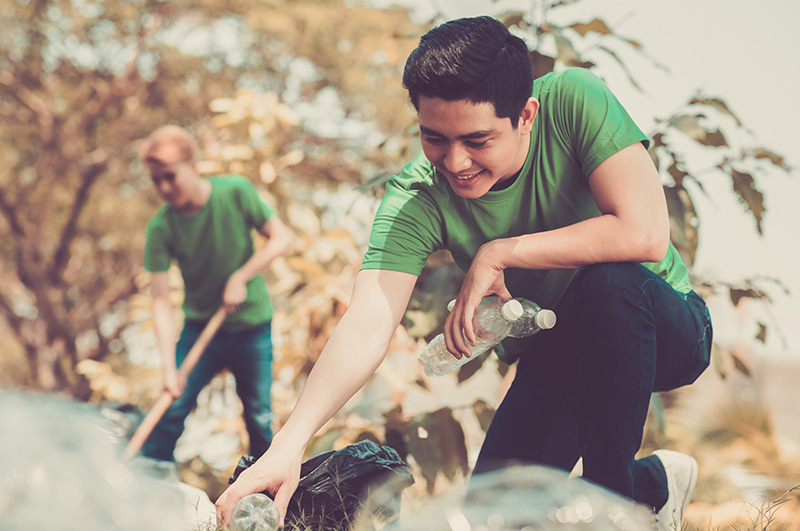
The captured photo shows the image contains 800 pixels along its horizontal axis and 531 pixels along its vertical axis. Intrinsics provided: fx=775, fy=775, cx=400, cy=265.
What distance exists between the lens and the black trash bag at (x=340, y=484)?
165cm

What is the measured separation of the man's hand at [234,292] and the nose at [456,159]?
6.56 ft

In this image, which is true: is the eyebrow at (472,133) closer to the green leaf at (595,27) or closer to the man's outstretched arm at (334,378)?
the man's outstretched arm at (334,378)

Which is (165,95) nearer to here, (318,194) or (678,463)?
(318,194)

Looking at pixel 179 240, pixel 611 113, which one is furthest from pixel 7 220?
pixel 611 113

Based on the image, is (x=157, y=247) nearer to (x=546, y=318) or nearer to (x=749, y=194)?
(x=546, y=318)

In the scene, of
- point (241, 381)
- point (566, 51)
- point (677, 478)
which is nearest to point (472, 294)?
point (677, 478)

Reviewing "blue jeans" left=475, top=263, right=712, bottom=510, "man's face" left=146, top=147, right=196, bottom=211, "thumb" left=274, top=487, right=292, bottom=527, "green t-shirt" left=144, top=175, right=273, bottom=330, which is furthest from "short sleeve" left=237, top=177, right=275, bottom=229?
"thumb" left=274, top=487, right=292, bottom=527

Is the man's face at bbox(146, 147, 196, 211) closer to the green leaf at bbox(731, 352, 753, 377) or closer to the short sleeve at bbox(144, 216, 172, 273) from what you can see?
the short sleeve at bbox(144, 216, 172, 273)

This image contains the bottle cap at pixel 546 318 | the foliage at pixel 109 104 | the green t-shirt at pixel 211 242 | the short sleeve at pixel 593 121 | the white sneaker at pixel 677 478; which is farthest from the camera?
the foliage at pixel 109 104

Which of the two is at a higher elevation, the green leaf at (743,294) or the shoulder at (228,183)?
the shoulder at (228,183)

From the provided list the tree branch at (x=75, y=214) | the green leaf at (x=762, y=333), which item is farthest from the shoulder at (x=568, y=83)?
the tree branch at (x=75, y=214)

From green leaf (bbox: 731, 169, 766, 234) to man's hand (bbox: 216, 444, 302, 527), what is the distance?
5.63 feet

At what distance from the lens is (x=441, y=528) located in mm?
880

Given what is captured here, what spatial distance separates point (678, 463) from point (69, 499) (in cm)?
179
